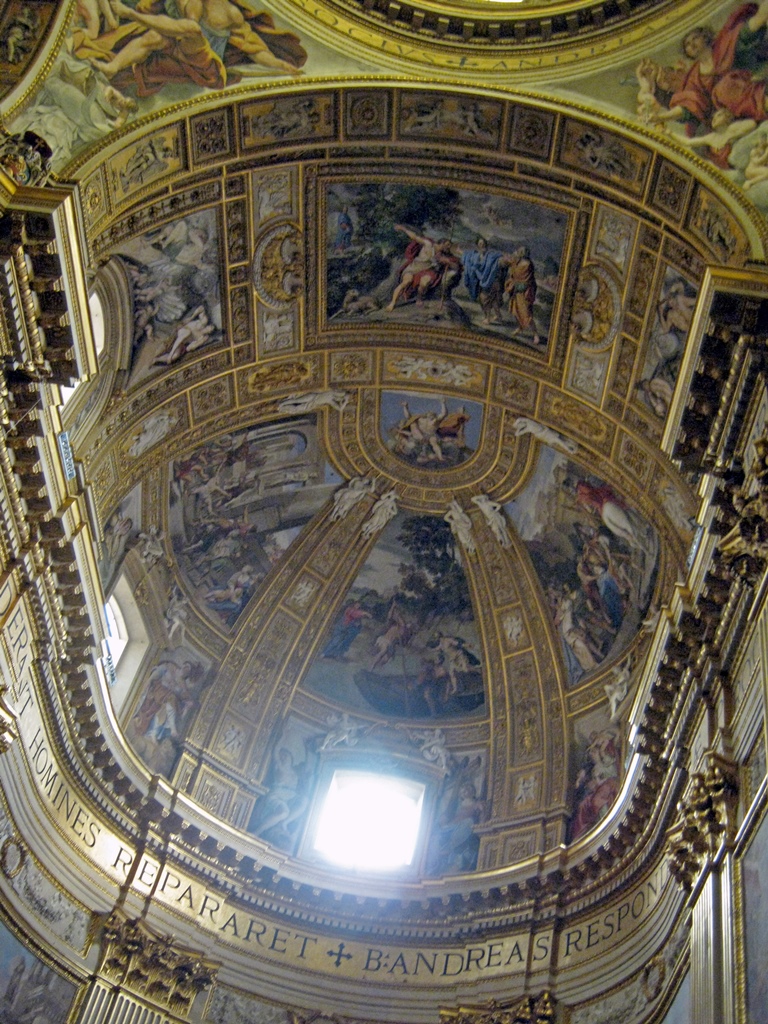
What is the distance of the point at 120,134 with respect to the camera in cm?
1453

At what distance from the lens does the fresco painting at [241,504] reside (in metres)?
19.8

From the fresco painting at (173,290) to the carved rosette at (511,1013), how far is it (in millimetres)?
9402

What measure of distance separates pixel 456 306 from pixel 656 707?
6860 mm

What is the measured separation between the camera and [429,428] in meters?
20.6

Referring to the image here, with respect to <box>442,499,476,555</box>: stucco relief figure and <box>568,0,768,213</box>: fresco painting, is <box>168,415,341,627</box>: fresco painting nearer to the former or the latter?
<box>442,499,476,555</box>: stucco relief figure

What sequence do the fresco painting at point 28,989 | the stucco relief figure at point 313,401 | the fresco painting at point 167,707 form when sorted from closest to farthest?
the fresco painting at point 28,989
the fresco painting at point 167,707
the stucco relief figure at point 313,401

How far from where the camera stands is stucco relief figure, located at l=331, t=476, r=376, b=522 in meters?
21.2

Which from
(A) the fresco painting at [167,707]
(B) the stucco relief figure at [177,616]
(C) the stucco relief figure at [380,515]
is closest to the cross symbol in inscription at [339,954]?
(A) the fresco painting at [167,707]

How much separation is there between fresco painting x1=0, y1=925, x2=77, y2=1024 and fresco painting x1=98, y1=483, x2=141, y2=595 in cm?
507

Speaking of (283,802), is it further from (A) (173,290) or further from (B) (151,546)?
(A) (173,290)

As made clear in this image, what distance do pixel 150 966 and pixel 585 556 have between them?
8.84 meters


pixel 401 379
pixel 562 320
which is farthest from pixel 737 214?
pixel 401 379

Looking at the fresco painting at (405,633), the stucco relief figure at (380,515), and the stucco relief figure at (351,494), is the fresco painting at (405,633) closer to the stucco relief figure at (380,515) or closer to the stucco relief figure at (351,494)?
the stucco relief figure at (380,515)

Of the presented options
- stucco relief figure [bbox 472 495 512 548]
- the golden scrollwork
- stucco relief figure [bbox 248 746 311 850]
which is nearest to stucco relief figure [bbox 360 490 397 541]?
stucco relief figure [bbox 472 495 512 548]
